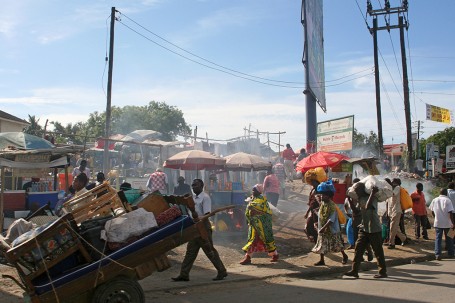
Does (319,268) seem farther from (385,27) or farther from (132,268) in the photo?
(385,27)

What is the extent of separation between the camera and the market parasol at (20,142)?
12195mm

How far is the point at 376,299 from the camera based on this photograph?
7.26 meters

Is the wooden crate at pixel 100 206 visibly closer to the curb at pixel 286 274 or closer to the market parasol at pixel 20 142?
the curb at pixel 286 274

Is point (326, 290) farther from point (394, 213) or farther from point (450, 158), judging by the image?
point (450, 158)

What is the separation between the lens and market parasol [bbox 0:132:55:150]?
12195 millimetres

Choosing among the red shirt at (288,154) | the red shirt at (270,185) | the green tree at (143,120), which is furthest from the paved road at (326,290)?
the green tree at (143,120)

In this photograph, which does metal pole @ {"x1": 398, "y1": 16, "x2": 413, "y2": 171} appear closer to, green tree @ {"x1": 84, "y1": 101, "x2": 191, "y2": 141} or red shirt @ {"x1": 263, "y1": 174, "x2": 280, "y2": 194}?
red shirt @ {"x1": 263, "y1": 174, "x2": 280, "y2": 194}

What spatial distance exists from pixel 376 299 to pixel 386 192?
2.35 meters

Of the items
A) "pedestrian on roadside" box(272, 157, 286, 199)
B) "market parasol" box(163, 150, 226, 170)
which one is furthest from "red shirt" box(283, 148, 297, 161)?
"market parasol" box(163, 150, 226, 170)

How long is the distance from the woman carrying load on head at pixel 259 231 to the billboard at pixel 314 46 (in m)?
16.3

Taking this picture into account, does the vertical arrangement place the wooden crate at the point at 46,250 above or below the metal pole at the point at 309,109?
below

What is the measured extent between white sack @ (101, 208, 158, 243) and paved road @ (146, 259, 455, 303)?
1679 millimetres

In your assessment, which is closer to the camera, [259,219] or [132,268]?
[132,268]

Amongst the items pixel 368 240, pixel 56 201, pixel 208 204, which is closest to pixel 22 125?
pixel 56 201
